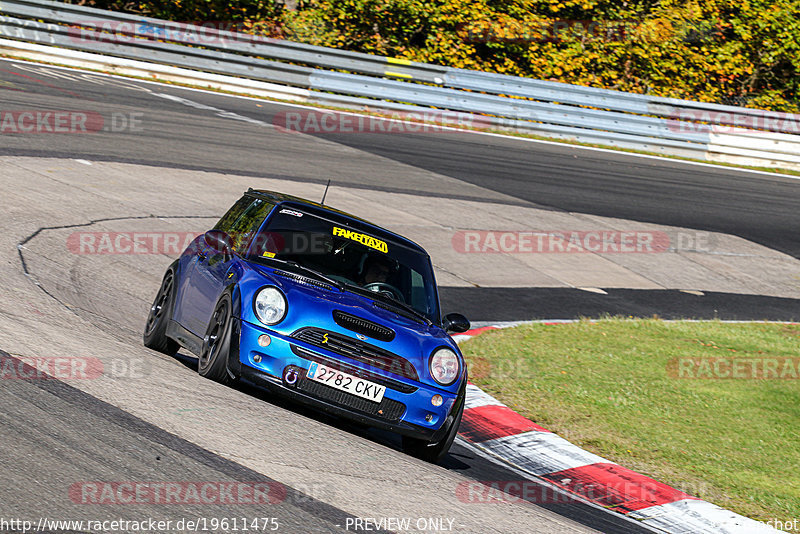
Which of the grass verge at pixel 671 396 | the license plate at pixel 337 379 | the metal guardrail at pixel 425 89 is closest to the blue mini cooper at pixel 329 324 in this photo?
the license plate at pixel 337 379

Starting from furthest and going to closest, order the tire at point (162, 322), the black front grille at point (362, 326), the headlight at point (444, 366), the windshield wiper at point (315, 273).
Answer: the tire at point (162, 322)
the windshield wiper at point (315, 273)
the headlight at point (444, 366)
the black front grille at point (362, 326)

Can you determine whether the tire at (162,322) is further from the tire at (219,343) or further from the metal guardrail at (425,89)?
the metal guardrail at (425,89)

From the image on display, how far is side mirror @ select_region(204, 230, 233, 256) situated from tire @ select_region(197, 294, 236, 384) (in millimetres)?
665

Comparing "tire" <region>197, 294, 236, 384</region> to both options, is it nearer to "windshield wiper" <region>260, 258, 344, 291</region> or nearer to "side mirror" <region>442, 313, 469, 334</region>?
"windshield wiper" <region>260, 258, 344, 291</region>

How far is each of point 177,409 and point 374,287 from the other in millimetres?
2026

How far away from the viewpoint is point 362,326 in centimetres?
609

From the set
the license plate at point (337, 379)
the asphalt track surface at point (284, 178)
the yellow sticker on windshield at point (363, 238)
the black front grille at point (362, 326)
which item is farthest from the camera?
the yellow sticker on windshield at point (363, 238)

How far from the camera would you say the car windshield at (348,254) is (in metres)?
6.96

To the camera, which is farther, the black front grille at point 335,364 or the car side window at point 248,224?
the car side window at point 248,224

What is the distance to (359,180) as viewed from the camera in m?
16.8

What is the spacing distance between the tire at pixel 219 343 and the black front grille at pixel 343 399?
0.53 metres

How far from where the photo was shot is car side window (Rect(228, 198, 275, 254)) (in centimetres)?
711

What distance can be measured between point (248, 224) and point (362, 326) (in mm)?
1716

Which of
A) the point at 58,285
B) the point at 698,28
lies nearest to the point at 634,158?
the point at 698,28
